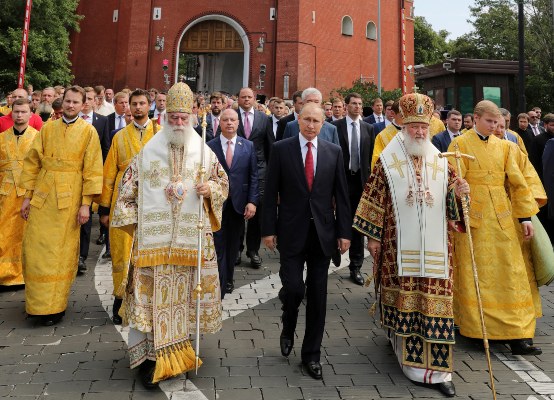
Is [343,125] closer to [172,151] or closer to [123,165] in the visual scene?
[123,165]

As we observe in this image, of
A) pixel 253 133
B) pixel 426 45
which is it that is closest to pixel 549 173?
pixel 253 133

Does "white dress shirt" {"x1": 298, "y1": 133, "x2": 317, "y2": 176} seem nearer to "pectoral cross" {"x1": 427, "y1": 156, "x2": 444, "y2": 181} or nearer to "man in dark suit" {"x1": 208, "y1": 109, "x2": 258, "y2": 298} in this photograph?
"pectoral cross" {"x1": 427, "y1": 156, "x2": 444, "y2": 181}

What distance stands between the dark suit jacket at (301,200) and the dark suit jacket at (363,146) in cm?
282

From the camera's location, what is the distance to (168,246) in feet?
14.8

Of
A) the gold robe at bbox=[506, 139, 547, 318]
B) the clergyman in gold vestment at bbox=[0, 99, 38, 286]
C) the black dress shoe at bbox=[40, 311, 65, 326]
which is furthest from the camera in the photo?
the clergyman in gold vestment at bbox=[0, 99, 38, 286]

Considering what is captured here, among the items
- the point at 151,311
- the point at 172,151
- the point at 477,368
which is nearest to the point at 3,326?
the point at 151,311

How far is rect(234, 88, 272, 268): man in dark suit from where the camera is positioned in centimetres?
825

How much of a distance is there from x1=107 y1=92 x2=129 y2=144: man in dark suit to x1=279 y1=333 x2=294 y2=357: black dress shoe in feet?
16.1

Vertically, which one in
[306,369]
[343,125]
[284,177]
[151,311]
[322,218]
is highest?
[343,125]

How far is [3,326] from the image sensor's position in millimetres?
5711

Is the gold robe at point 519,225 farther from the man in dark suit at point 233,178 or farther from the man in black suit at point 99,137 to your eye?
the man in black suit at point 99,137

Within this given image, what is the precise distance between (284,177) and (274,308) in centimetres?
217

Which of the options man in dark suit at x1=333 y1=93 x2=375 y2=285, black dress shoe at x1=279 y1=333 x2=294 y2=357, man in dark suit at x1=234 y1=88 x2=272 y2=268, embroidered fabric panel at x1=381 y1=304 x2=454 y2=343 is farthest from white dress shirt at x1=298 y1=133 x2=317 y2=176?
man in dark suit at x1=234 y1=88 x2=272 y2=268

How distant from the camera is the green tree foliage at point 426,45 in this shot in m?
52.5
